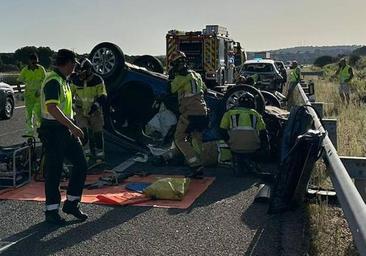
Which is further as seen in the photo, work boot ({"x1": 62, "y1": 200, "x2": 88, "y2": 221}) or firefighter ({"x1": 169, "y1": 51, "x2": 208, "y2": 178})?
firefighter ({"x1": 169, "y1": 51, "x2": 208, "y2": 178})

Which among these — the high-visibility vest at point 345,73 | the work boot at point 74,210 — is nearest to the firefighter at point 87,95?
the work boot at point 74,210

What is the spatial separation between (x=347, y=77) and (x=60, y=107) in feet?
45.5

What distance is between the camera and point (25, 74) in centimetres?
1136

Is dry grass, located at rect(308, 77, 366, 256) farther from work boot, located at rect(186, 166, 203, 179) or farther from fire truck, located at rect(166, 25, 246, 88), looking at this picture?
fire truck, located at rect(166, 25, 246, 88)

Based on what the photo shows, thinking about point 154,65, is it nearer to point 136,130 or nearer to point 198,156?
point 136,130

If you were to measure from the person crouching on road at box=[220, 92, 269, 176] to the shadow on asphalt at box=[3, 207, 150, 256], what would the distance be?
2429 mm

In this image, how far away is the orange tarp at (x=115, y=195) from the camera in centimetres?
665

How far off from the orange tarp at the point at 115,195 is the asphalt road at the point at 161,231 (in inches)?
7.0

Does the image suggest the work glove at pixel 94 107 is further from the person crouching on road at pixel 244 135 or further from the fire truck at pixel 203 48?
the fire truck at pixel 203 48

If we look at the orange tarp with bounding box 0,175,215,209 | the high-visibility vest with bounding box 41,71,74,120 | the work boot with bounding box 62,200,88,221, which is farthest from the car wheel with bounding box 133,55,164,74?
the work boot with bounding box 62,200,88,221

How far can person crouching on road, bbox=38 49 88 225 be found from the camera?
573cm

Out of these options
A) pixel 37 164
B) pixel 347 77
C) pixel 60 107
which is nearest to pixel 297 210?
pixel 60 107

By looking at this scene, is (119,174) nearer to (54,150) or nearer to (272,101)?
(54,150)

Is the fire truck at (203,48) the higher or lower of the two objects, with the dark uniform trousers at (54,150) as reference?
higher
